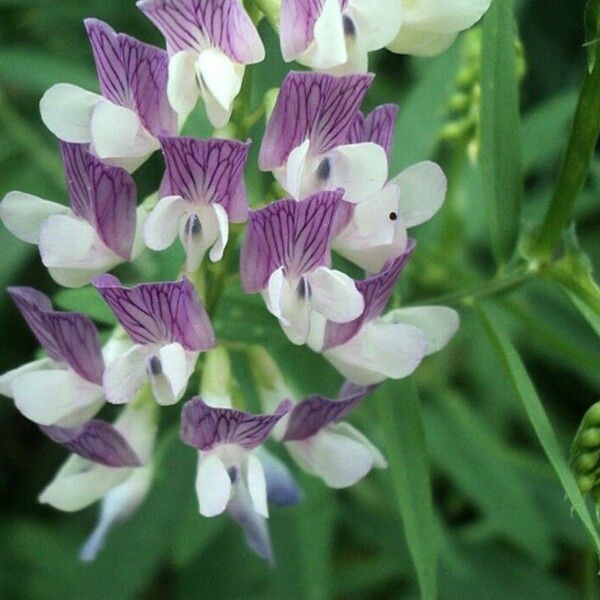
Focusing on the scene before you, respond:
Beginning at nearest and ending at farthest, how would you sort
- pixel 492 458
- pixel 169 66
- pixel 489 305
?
1. pixel 169 66
2. pixel 489 305
3. pixel 492 458

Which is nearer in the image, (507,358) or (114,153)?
(114,153)

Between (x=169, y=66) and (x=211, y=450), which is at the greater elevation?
(x=169, y=66)

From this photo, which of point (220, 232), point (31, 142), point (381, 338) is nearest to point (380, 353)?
Answer: point (381, 338)

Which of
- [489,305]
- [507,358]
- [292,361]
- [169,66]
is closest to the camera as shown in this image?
[169,66]

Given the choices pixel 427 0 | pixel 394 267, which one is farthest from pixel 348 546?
pixel 427 0

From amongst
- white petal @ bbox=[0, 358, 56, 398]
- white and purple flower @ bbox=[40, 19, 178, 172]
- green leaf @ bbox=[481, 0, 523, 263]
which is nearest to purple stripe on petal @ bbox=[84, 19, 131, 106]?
white and purple flower @ bbox=[40, 19, 178, 172]

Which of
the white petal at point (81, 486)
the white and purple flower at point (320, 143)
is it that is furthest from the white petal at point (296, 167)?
the white petal at point (81, 486)

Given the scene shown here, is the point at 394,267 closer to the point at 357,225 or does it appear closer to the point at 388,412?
the point at 357,225
